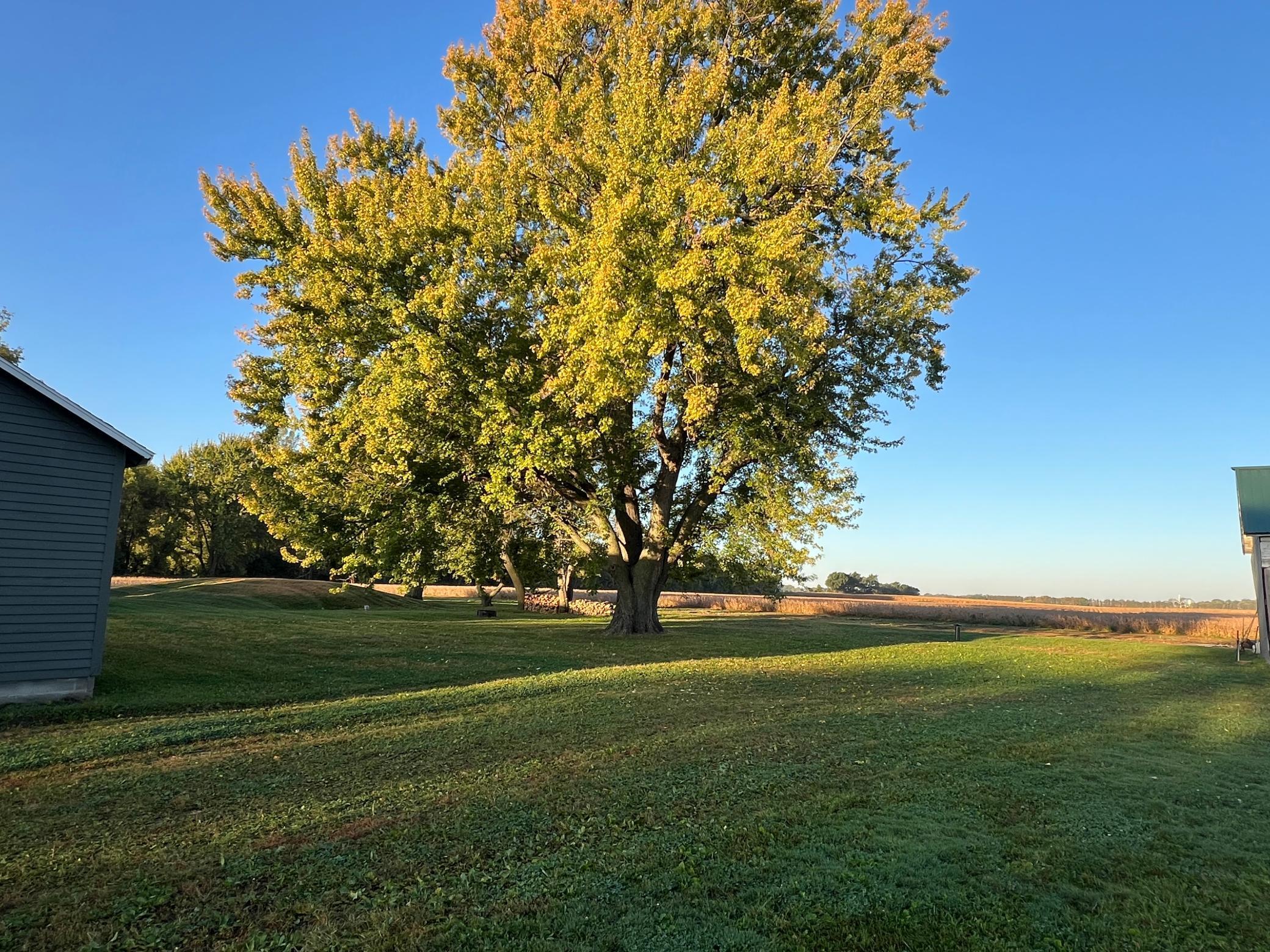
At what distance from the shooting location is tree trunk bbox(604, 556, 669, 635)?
83.7 ft

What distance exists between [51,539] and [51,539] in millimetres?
10

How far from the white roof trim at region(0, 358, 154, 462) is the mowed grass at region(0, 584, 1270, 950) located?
14.0ft

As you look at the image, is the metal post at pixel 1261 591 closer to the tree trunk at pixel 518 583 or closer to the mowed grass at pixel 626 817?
the mowed grass at pixel 626 817

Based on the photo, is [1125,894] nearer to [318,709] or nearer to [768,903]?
[768,903]

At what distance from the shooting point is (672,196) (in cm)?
1914

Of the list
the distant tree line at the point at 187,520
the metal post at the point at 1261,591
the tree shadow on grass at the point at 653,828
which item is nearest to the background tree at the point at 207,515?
the distant tree line at the point at 187,520

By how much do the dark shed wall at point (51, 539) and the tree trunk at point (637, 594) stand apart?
15.9 m

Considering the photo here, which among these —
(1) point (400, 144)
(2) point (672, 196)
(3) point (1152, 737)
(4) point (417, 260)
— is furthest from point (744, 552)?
(1) point (400, 144)

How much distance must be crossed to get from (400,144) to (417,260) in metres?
6.88

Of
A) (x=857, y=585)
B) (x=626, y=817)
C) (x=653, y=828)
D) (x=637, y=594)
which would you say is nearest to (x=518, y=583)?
(x=637, y=594)

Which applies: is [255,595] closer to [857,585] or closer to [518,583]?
[518,583]

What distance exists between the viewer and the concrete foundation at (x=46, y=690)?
1145 cm

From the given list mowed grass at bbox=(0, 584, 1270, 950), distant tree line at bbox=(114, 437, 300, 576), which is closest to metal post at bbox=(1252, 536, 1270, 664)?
mowed grass at bbox=(0, 584, 1270, 950)

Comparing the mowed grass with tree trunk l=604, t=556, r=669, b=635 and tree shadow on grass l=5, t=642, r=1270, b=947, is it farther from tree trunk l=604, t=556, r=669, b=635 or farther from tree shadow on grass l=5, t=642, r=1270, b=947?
tree trunk l=604, t=556, r=669, b=635
